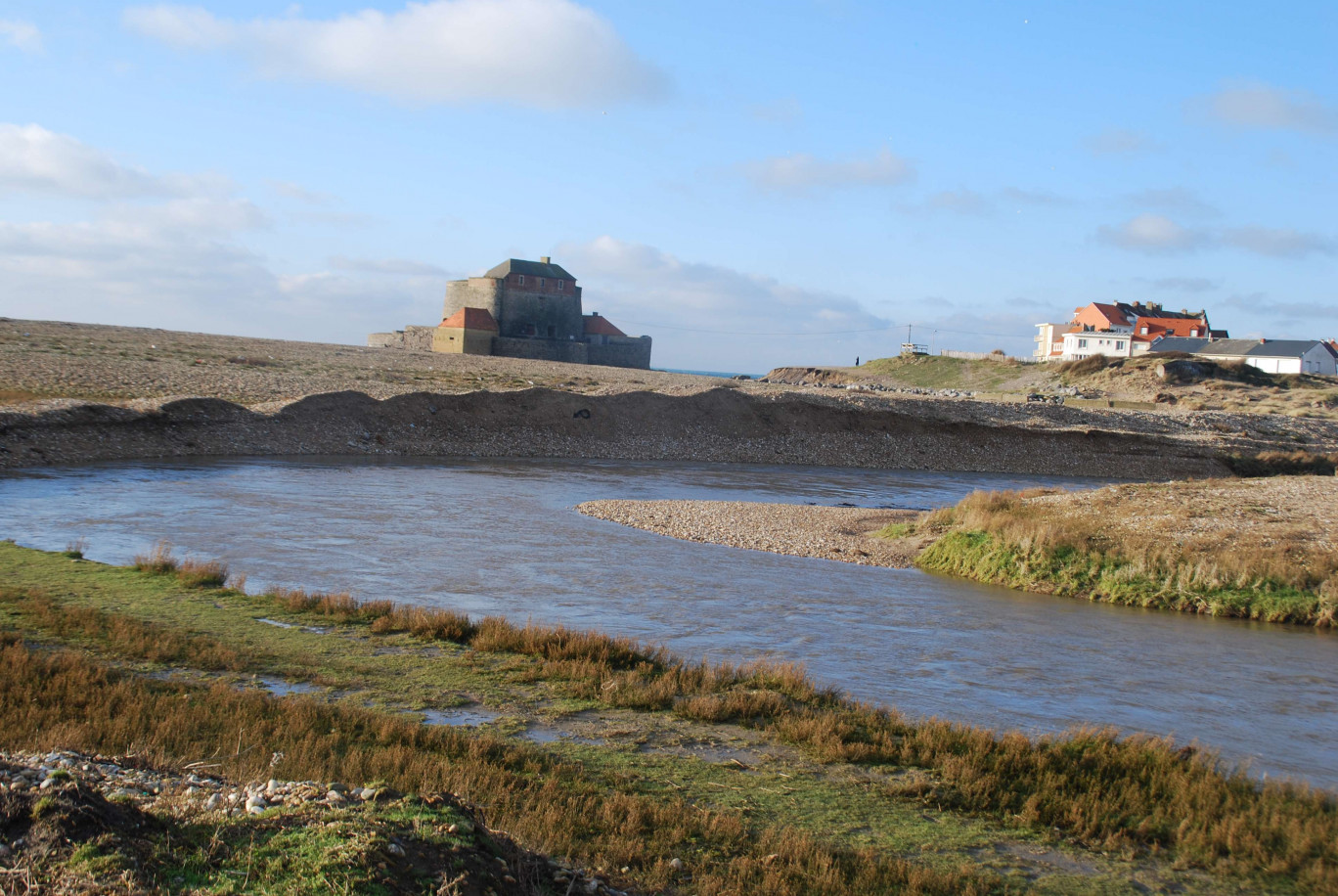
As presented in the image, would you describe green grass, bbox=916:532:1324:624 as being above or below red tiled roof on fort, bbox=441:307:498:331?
below

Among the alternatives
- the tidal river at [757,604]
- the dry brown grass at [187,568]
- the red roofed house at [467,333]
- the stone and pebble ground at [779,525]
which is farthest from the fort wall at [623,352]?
the dry brown grass at [187,568]

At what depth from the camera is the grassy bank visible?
1566 centimetres

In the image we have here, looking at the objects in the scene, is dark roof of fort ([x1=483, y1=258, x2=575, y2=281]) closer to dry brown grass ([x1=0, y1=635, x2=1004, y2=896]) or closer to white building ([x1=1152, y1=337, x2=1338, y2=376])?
white building ([x1=1152, y1=337, x2=1338, y2=376])

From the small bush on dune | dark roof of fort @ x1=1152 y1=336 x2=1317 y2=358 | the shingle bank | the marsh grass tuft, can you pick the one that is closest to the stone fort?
the shingle bank

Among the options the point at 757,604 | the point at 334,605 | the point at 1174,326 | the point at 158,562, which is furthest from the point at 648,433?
the point at 1174,326

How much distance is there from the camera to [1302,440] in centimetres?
5309

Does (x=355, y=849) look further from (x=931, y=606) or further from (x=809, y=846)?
(x=931, y=606)

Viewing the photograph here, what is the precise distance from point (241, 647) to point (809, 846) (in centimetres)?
649

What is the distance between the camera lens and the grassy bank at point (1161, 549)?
1566 centimetres

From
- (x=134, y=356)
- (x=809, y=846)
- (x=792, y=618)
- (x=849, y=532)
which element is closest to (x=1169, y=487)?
(x=849, y=532)

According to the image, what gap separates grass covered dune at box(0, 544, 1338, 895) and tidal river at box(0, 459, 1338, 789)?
4.52 feet

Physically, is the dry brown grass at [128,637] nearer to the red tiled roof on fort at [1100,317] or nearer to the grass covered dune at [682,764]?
the grass covered dune at [682,764]

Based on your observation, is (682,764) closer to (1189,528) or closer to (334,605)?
(334,605)

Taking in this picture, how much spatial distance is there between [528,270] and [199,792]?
83175 mm
